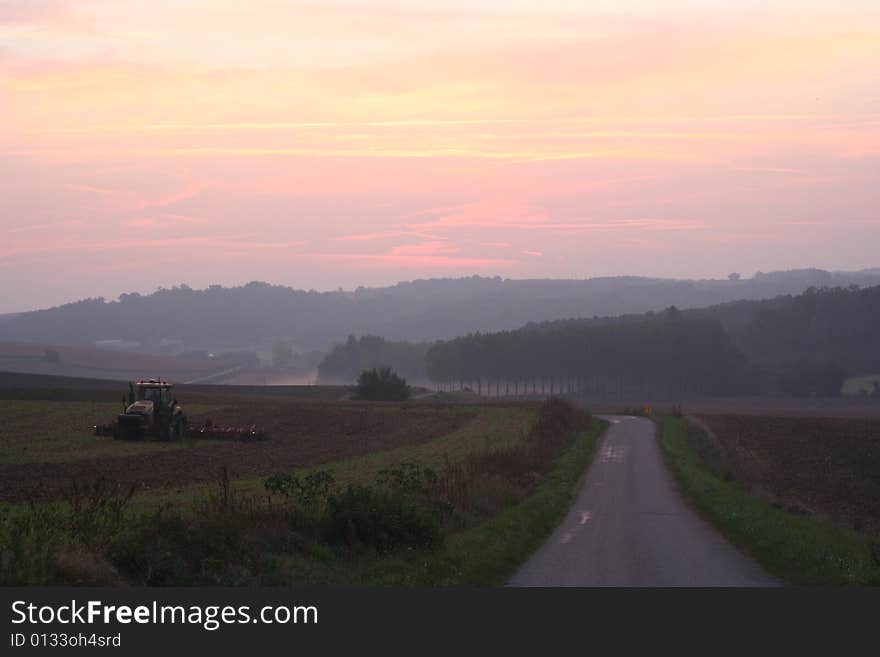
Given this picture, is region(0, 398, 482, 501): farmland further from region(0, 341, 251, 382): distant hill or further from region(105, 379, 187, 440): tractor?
region(0, 341, 251, 382): distant hill

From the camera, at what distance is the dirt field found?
1273 inches

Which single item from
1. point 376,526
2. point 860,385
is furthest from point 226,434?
point 860,385

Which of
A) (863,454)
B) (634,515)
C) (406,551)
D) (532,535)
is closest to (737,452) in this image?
(863,454)

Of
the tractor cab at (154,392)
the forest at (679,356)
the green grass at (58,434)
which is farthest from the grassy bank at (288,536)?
the forest at (679,356)

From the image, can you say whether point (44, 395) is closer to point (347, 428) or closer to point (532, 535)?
point (347, 428)

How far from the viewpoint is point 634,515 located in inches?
979

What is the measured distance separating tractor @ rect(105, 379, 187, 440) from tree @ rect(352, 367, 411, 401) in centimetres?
5113

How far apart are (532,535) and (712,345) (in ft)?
458

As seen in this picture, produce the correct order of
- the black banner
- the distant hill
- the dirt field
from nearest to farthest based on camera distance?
the black banner
the dirt field
the distant hill

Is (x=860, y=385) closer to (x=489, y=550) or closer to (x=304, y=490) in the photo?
(x=489, y=550)

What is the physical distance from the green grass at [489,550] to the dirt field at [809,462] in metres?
7.49

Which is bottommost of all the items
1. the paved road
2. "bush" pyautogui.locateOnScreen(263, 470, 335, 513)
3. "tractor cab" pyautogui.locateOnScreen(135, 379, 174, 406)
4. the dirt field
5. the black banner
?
the dirt field

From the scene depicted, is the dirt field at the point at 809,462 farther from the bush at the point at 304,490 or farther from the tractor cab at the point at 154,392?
the tractor cab at the point at 154,392

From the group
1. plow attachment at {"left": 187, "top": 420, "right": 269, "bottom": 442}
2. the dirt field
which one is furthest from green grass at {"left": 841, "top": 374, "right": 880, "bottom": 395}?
plow attachment at {"left": 187, "top": 420, "right": 269, "bottom": 442}
